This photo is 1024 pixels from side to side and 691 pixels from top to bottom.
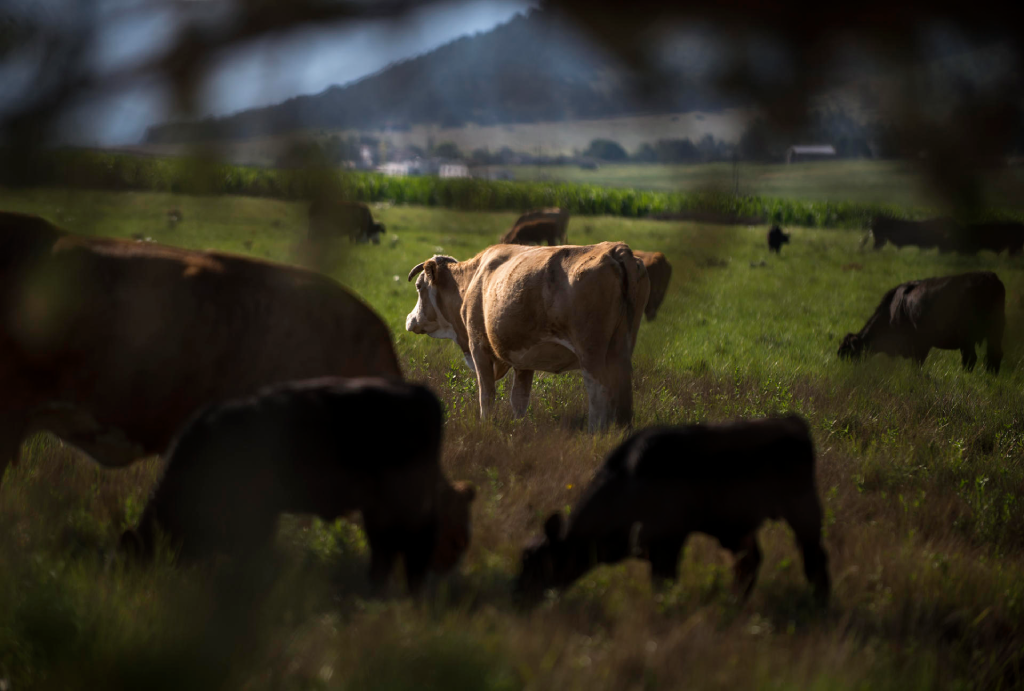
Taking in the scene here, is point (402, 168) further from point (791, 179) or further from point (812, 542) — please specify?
point (812, 542)

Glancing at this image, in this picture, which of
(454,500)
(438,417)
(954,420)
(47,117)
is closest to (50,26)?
(47,117)

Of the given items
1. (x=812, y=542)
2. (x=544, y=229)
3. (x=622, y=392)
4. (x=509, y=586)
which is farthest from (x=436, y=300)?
(x=544, y=229)

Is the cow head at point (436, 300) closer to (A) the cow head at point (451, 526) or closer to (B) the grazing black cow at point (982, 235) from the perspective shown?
(A) the cow head at point (451, 526)

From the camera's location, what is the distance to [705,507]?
324cm

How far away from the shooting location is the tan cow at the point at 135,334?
10.9 feet

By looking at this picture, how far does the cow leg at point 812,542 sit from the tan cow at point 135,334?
7.38 feet

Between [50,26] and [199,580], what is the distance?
93.4 inches

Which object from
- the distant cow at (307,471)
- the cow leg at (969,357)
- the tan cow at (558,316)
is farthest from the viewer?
the cow leg at (969,357)

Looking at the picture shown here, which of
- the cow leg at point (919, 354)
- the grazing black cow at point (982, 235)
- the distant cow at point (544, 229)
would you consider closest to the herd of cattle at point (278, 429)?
the grazing black cow at point (982, 235)

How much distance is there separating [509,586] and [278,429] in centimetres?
124

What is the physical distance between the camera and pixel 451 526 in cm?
360

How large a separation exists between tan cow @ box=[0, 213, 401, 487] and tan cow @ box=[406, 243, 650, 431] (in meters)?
2.93

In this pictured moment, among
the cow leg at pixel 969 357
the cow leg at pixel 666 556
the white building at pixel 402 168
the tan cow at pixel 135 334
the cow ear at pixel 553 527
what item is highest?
the white building at pixel 402 168

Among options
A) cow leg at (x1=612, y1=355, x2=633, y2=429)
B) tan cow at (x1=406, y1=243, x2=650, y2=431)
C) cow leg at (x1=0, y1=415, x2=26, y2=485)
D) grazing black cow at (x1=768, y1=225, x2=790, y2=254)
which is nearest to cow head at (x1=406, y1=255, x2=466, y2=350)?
tan cow at (x1=406, y1=243, x2=650, y2=431)
